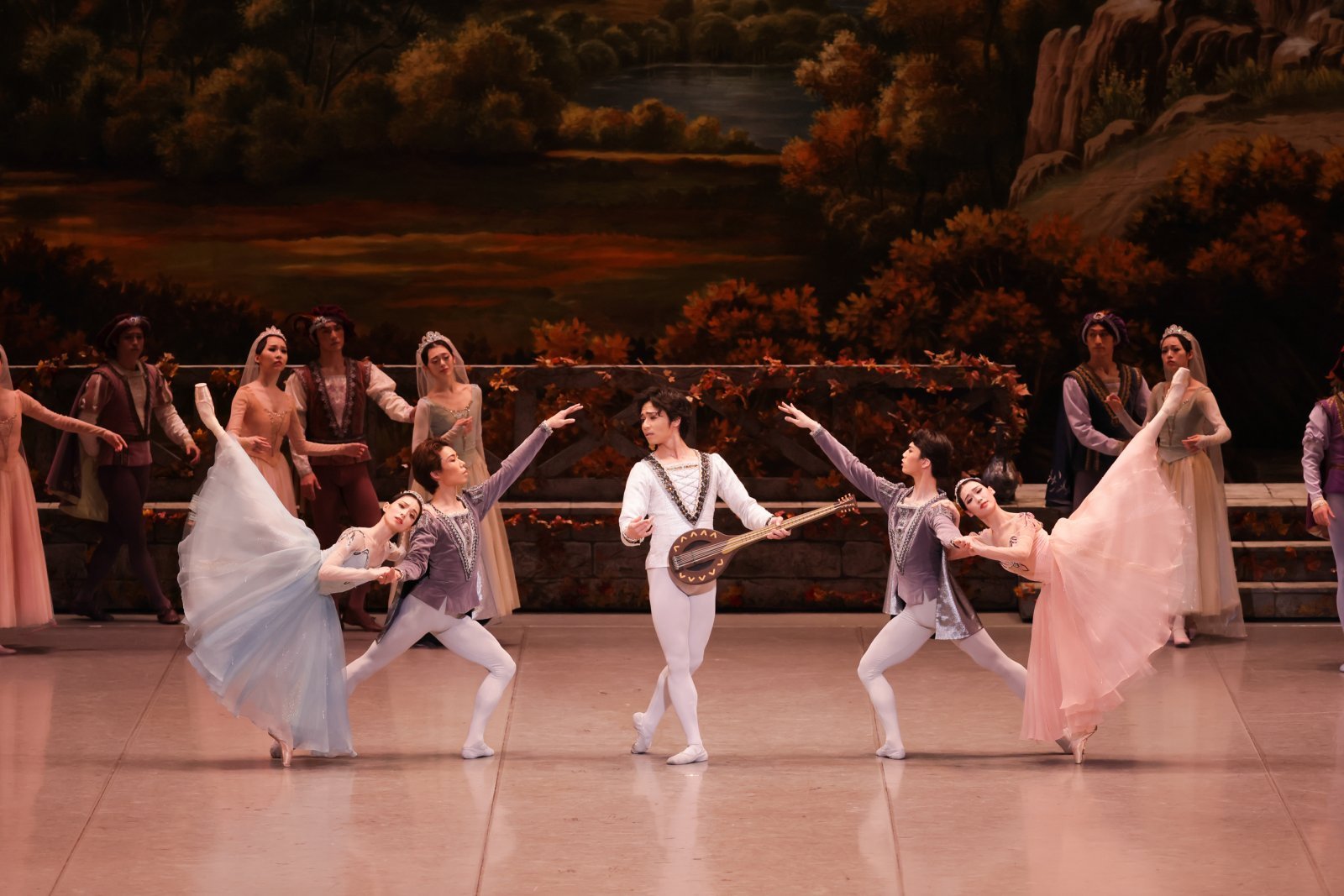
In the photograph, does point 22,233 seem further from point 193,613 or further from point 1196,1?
point 1196,1

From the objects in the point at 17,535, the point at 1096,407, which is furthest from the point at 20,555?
the point at 1096,407

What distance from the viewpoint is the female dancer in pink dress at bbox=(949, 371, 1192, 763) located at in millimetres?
6375

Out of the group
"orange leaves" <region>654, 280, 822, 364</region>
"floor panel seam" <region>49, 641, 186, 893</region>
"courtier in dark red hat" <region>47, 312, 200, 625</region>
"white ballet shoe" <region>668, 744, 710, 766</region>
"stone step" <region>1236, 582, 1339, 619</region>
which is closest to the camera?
"floor panel seam" <region>49, 641, 186, 893</region>

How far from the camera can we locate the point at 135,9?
1278 cm

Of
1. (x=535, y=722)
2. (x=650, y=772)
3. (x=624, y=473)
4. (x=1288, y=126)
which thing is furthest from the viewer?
(x=1288, y=126)

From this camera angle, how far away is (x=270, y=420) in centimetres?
872

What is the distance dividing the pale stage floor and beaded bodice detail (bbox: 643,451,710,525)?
94cm

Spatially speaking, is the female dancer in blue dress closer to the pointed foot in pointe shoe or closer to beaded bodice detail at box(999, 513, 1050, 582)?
beaded bodice detail at box(999, 513, 1050, 582)

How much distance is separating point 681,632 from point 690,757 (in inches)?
18.0

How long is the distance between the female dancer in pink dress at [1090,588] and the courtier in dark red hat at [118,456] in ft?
14.8

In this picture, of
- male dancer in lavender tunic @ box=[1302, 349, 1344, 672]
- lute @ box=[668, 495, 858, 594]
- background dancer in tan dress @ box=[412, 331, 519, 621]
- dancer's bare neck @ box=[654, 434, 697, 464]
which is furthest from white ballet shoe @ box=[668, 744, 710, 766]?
male dancer in lavender tunic @ box=[1302, 349, 1344, 672]

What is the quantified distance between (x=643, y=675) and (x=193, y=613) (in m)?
2.32

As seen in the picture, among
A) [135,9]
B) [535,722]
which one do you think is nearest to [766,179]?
[135,9]

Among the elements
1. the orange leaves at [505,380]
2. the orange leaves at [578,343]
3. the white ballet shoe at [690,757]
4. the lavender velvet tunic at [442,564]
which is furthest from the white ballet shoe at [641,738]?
the orange leaves at [578,343]
